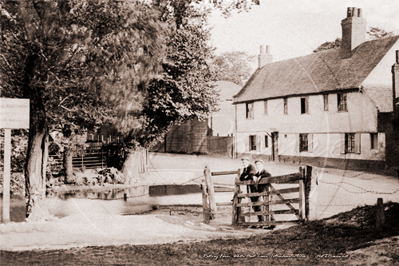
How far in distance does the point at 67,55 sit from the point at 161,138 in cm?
1431

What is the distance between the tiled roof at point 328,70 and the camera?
24.7 metres

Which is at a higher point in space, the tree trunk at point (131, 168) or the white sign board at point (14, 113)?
the white sign board at point (14, 113)

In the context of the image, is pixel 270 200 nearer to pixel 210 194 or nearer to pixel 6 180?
pixel 210 194

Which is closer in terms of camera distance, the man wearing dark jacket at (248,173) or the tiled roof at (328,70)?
the man wearing dark jacket at (248,173)

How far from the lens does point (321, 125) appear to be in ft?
96.6

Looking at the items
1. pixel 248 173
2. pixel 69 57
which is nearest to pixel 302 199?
pixel 248 173

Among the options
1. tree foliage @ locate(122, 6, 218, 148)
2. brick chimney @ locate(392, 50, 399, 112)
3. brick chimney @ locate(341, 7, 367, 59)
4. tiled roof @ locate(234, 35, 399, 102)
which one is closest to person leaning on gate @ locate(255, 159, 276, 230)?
tree foliage @ locate(122, 6, 218, 148)

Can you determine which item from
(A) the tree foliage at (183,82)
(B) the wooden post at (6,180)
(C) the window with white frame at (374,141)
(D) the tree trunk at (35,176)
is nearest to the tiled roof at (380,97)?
(C) the window with white frame at (374,141)

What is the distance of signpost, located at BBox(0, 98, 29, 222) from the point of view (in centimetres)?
1037

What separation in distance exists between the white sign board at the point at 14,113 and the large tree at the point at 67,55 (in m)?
1.20

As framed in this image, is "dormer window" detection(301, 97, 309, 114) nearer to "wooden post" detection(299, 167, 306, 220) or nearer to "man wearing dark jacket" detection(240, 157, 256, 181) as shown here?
"man wearing dark jacket" detection(240, 157, 256, 181)

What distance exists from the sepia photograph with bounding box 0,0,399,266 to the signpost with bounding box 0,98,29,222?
33 millimetres

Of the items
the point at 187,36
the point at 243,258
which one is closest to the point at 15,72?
the point at 243,258

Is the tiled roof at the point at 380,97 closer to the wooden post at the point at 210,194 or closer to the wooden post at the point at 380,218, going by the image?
the wooden post at the point at 210,194
